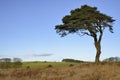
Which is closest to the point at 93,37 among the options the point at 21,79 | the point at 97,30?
the point at 97,30

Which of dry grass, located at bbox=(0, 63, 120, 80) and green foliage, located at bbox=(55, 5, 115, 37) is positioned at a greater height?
green foliage, located at bbox=(55, 5, 115, 37)

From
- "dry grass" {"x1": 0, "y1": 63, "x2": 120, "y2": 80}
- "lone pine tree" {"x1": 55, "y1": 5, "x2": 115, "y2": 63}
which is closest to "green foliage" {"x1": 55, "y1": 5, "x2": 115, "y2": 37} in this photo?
"lone pine tree" {"x1": 55, "y1": 5, "x2": 115, "y2": 63}

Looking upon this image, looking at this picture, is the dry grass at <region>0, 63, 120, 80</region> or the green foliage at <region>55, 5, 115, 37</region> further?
the green foliage at <region>55, 5, 115, 37</region>

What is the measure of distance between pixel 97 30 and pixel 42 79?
32.0 meters

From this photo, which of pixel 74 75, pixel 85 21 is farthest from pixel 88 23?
pixel 74 75

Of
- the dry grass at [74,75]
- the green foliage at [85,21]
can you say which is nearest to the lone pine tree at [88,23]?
the green foliage at [85,21]

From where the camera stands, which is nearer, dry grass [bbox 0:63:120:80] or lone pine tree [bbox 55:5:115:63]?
dry grass [bbox 0:63:120:80]

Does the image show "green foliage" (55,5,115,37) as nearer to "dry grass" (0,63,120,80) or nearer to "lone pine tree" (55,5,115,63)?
"lone pine tree" (55,5,115,63)

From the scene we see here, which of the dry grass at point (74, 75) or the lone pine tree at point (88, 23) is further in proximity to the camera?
the lone pine tree at point (88, 23)

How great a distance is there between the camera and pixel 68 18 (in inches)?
1962

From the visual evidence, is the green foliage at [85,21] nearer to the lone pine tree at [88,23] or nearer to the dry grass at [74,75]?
the lone pine tree at [88,23]

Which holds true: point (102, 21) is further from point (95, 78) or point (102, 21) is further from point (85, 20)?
point (95, 78)

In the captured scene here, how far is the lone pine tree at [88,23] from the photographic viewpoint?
156 ft

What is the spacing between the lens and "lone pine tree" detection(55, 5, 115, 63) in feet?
156
